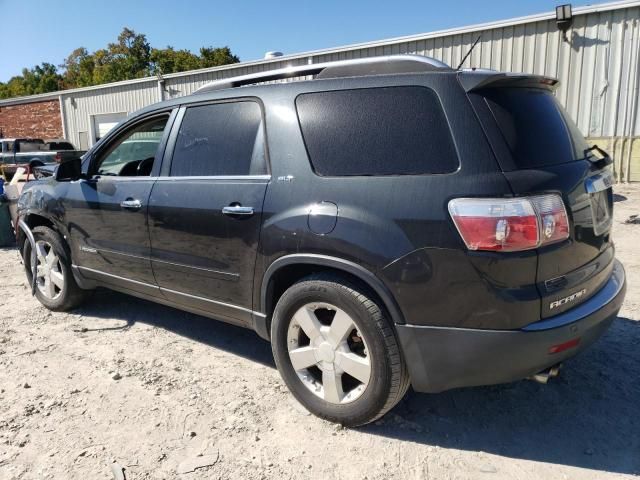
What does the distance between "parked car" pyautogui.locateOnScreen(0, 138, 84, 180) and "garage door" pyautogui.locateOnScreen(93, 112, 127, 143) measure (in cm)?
340

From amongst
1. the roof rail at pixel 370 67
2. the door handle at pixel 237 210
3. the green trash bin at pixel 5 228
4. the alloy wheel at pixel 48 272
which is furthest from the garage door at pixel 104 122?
the door handle at pixel 237 210

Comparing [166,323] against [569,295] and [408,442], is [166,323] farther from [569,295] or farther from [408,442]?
[569,295]

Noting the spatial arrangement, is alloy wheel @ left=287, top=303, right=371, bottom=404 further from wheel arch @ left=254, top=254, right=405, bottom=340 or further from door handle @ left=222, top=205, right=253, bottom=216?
door handle @ left=222, top=205, right=253, bottom=216

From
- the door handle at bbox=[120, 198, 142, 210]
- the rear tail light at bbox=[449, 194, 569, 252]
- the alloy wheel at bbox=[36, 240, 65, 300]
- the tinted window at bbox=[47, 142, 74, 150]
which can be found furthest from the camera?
the tinted window at bbox=[47, 142, 74, 150]

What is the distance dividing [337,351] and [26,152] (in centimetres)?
1680

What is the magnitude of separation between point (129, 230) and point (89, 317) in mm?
1328

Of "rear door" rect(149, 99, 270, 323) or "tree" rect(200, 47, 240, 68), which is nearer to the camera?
"rear door" rect(149, 99, 270, 323)

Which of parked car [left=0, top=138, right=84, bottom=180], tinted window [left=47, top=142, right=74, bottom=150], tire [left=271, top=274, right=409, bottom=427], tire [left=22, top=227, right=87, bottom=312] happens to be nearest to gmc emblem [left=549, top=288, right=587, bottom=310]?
tire [left=271, top=274, right=409, bottom=427]

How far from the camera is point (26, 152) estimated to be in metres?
15.8

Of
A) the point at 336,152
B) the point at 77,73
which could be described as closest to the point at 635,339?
the point at 336,152

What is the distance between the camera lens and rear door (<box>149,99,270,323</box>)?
285cm

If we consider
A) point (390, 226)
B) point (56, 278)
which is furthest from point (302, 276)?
point (56, 278)

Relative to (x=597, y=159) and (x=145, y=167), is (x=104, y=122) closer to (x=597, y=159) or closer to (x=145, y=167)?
(x=145, y=167)

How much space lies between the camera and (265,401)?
2.92 m
